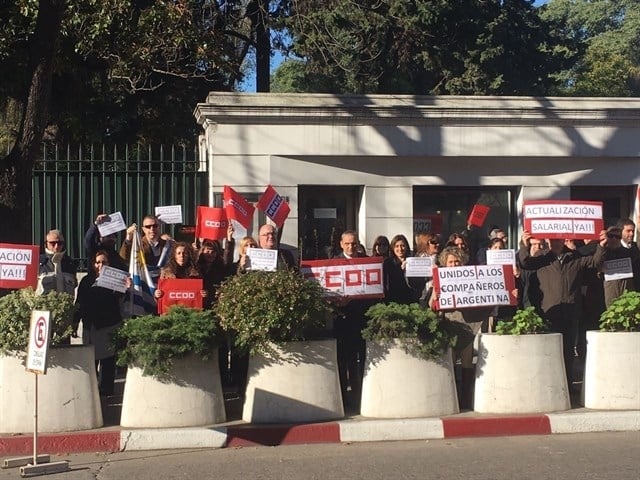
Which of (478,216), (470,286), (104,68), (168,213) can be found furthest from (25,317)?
(104,68)

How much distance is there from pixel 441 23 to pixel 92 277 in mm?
16944

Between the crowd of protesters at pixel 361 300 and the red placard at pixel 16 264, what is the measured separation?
596 mm

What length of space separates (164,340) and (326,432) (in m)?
1.65

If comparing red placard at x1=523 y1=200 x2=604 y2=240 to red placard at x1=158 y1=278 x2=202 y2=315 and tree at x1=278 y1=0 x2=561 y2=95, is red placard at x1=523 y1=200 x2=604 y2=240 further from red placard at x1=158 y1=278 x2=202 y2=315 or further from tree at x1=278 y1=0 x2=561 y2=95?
tree at x1=278 y1=0 x2=561 y2=95

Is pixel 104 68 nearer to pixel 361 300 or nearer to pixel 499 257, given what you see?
pixel 361 300

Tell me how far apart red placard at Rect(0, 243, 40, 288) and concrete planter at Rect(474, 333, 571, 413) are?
434 centimetres

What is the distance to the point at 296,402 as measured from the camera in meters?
8.41

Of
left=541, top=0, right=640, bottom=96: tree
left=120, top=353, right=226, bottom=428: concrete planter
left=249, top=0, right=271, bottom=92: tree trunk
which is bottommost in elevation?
left=120, top=353, right=226, bottom=428: concrete planter

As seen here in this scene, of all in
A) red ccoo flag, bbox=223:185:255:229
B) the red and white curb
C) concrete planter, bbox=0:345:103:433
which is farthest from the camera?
red ccoo flag, bbox=223:185:255:229

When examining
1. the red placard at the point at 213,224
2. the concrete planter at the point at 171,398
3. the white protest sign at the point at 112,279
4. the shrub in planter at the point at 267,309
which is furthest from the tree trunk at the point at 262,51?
the concrete planter at the point at 171,398

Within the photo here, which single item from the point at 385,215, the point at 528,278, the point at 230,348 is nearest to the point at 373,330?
the point at 230,348

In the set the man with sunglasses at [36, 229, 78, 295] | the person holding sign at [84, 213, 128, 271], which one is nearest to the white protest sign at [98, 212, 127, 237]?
the person holding sign at [84, 213, 128, 271]

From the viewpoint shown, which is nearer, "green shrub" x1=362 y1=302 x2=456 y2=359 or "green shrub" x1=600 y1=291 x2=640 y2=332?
"green shrub" x1=362 y1=302 x2=456 y2=359

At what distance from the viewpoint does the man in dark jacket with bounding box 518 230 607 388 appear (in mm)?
9570
